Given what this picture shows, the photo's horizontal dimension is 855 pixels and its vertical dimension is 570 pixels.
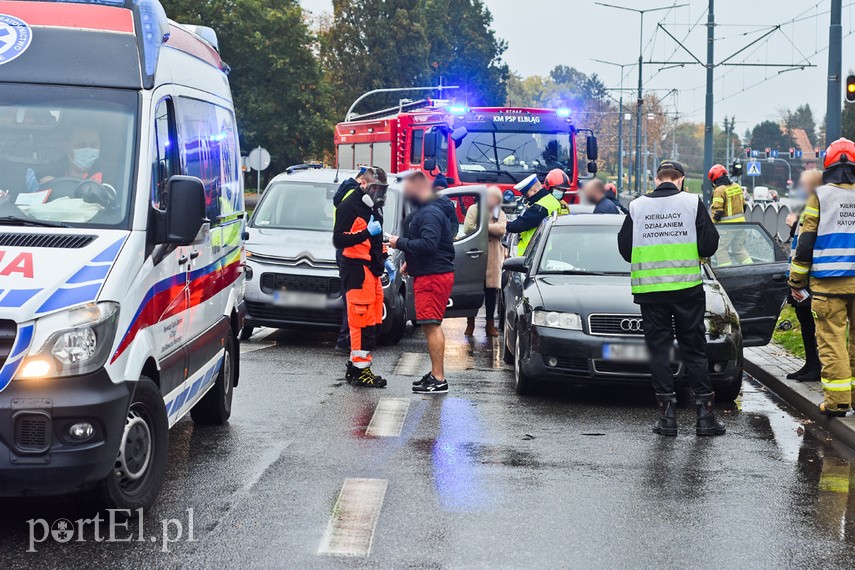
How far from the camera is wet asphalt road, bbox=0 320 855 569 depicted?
5.66 m

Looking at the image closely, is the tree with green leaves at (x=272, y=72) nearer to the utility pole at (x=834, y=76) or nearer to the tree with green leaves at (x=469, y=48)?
the tree with green leaves at (x=469, y=48)

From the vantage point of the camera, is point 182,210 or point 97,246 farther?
point 182,210

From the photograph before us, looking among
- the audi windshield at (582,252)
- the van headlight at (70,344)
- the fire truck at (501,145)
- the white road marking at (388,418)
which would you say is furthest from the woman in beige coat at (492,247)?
the van headlight at (70,344)

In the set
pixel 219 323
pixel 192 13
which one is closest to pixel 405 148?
pixel 219 323

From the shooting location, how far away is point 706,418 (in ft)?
29.2

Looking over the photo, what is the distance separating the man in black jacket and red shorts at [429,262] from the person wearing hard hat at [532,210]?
3499 millimetres

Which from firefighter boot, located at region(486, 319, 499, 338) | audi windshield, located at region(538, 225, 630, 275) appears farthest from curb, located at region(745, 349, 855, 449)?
firefighter boot, located at region(486, 319, 499, 338)

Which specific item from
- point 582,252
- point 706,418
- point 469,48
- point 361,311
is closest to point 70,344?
point 706,418

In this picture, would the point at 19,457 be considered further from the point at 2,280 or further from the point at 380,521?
the point at 380,521

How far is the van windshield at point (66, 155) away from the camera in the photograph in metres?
6.02

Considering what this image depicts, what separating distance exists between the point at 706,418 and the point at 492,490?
2495 millimetres

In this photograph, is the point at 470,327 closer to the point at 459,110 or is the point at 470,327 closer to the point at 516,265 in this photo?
the point at 516,265

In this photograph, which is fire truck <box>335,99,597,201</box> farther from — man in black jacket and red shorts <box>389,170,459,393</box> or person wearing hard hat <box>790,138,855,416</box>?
person wearing hard hat <box>790,138,855,416</box>

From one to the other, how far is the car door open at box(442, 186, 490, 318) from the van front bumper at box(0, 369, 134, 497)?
362 inches
